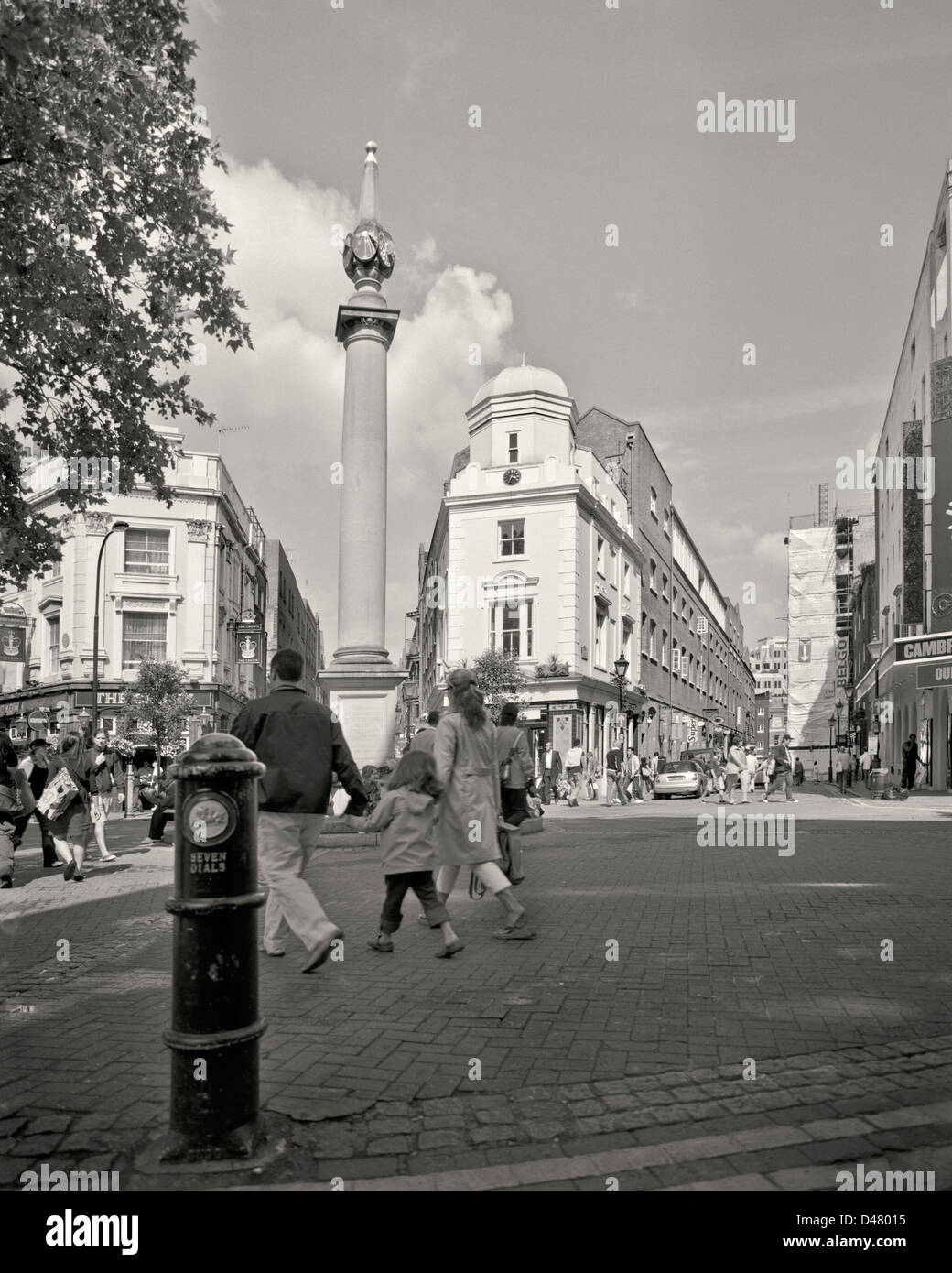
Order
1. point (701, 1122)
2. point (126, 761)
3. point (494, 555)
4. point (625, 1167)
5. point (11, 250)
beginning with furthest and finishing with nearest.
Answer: point (494, 555), point (126, 761), point (11, 250), point (701, 1122), point (625, 1167)

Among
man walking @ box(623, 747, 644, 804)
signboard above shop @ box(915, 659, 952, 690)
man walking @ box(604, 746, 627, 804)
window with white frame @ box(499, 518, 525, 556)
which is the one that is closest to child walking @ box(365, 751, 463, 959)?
man walking @ box(604, 746, 627, 804)

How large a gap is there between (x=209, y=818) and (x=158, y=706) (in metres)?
34.3

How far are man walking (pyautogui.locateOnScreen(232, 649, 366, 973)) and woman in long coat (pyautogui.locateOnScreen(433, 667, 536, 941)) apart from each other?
36.8 inches

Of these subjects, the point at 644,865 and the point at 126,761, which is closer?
the point at 644,865

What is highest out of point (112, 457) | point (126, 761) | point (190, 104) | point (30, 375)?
point (190, 104)

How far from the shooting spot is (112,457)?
12.9 m

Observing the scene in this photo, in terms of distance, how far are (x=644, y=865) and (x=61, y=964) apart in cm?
693

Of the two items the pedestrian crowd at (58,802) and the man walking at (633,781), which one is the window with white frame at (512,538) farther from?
the pedestrian crowd at (58,802)

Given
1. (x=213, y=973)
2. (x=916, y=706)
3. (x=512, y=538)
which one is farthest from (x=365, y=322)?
(x=916, y=706)

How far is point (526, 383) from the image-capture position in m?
41.2

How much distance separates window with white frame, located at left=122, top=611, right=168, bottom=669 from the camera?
1715 inches

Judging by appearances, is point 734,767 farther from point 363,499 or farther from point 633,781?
point 363,499
